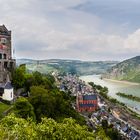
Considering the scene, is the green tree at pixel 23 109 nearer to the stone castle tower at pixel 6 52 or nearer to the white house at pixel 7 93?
the white house at pixel 7 93

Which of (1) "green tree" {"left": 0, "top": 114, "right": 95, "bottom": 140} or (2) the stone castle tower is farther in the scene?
(2) the stone castle tower

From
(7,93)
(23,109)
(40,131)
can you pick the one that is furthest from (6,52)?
(40,131)

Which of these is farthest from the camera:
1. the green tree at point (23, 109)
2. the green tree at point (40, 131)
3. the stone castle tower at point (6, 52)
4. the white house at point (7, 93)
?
the stone castle tower at point (6, 52)

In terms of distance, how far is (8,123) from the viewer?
86.8 ft

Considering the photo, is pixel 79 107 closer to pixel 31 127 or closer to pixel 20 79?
pixel 20 79

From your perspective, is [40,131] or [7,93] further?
[7,93]

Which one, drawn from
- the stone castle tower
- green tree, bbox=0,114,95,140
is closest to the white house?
the stone castle tower

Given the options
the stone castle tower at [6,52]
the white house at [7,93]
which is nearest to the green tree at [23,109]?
the white house at [7,93]

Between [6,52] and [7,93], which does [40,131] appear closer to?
[7,93]

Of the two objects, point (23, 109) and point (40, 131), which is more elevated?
point (40, 131)

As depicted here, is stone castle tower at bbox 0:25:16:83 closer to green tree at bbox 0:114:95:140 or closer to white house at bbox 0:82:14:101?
white house at bbox 0:82:14:101

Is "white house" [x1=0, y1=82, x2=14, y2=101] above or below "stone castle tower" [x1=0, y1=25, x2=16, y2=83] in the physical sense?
below

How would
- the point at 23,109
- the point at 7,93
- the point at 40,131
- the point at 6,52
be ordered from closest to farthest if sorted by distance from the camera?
1. the point at 40,131
2. the point at 23,109
3. the point at 7,93
4. the point at 6,52

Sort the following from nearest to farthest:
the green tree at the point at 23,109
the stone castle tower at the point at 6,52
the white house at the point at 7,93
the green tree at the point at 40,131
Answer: the green tree at the point at 40,131 → the green tree at the point at 23,109 → the white house at the point at 7,93 → the stone castle tower at the point at 6,52
